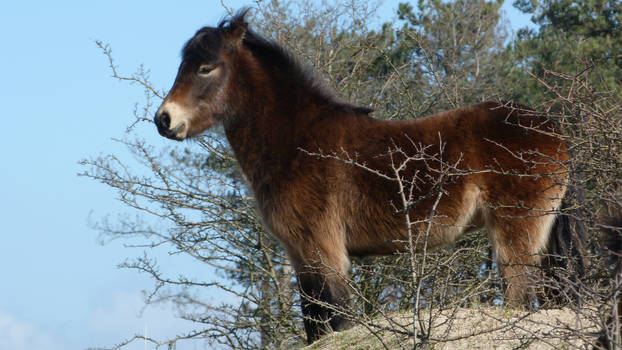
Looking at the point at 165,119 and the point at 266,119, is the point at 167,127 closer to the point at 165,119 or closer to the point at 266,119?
the point at 165,119

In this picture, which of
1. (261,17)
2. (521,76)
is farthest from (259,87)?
(521,76)

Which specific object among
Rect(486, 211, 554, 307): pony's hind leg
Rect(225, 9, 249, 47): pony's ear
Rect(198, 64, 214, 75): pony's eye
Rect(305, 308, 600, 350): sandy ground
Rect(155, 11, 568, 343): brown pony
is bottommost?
Rect(305, 308, 600, 350): sandy ground

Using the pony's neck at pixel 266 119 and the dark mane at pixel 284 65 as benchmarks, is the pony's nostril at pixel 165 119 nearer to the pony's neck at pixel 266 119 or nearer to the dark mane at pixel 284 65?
the pony's neck at pixel 266 119

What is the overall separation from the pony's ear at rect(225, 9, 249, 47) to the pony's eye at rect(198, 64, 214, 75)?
340 mm

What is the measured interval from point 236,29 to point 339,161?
1.54 metres

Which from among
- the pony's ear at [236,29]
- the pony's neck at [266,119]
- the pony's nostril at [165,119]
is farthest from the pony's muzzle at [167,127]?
the pony's ear at [236,29]

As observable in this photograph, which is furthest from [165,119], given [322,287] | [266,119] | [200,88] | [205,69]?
[322,287]

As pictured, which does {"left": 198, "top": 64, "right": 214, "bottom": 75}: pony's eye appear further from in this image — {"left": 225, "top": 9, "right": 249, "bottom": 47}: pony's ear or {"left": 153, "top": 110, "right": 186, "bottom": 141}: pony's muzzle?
{"left": 153, "top": 110, "right": 186, "bottom": 141}: pony's muzzle

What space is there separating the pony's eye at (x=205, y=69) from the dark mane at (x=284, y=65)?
1.31 feet

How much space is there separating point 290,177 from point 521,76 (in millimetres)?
9079

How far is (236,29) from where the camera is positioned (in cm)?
623

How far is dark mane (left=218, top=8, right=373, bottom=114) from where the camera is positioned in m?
6.10

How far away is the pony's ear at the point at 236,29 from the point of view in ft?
20.4

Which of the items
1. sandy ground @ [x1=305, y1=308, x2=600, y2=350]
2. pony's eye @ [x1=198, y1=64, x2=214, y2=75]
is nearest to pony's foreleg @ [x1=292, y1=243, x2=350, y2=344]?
sandy ground @ [x1=305, y1=308, x2=600, y2=350]
